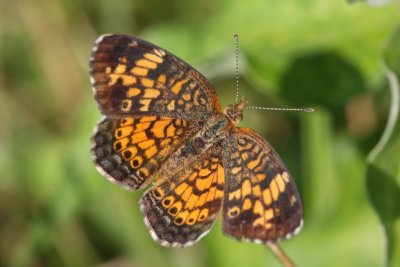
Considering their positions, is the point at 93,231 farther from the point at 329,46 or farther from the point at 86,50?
the point at 329,46

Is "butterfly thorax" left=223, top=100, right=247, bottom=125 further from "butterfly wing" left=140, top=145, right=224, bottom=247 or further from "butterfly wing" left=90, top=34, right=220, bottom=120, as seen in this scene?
"butterfly wing" left=140, top=145, right=224, bottom=247

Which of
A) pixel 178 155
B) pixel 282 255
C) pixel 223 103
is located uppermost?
pixel 223 103

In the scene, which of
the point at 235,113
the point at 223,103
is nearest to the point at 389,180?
the point at 235,113

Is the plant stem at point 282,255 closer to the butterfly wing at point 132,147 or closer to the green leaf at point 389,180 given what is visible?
the green leaf at point 389,180

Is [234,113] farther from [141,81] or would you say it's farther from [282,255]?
[282,255]

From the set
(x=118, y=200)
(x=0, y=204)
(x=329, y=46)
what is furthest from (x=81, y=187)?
(x=329, y=46)

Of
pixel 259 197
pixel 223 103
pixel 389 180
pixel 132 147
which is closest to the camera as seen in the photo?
pixel 259 197
